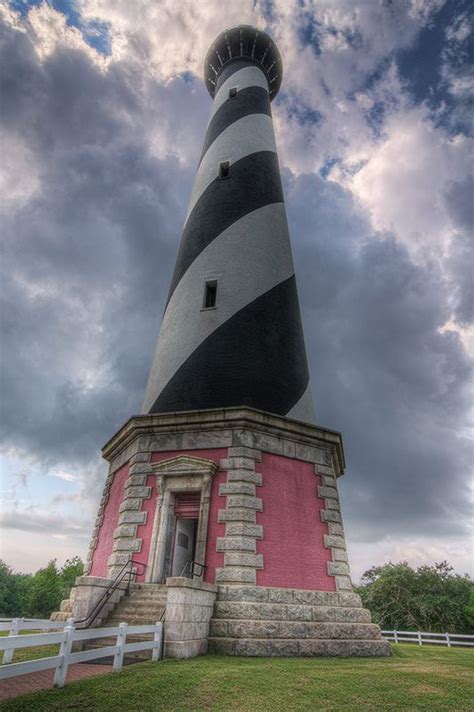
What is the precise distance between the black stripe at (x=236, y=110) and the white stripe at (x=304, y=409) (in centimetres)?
1001

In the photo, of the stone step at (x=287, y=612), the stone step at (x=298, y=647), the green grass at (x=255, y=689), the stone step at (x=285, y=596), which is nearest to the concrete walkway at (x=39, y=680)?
the green grass at (x=255, y=689)

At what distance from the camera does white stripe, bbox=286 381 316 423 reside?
11.4 m

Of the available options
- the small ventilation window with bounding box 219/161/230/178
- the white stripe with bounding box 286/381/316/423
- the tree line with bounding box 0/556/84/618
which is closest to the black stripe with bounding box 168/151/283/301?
the small ventilation window with bounding box 219/161/230/178

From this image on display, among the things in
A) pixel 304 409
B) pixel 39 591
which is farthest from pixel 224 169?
pixel 39 591

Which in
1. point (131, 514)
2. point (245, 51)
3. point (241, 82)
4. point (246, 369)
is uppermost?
point (245, 51)

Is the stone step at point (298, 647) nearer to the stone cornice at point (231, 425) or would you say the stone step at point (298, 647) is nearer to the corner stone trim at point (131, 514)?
the corner stone trim at point (131, 514)

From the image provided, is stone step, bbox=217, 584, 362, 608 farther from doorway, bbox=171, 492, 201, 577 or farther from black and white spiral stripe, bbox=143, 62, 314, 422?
black and white spiral stripe, bbox=143, 62, 314, 422

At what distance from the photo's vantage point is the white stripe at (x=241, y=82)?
693 inches

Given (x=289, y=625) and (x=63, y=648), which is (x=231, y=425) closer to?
(x=289, y=625)

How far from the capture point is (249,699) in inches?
177

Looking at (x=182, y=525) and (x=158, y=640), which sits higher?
(x=182, y=525)

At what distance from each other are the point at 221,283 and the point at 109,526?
274 inches

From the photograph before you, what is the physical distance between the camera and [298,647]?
7.82m

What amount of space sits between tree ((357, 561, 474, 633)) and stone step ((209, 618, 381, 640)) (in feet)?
79.2
